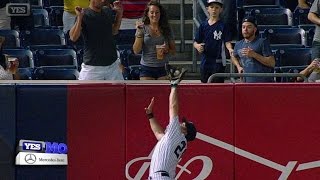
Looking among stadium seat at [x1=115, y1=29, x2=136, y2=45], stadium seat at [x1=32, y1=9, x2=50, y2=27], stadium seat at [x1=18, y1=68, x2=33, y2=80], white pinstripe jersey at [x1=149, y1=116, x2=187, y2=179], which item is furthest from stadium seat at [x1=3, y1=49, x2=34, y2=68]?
white pinstripe jersey at [x1=149, y1=116, x2=187, y2=179]

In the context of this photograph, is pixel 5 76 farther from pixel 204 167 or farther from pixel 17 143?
pixel 204 167

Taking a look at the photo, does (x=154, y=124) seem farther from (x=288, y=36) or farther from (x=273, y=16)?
(x=273, y=16)

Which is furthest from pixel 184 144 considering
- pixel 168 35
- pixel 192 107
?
pixel 168 35

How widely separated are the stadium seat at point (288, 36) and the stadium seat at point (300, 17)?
0.68m

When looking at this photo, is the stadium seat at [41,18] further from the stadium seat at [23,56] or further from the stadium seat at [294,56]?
the stadium seat at [294,56]

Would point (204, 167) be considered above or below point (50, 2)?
below

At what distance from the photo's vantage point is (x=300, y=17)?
1573 cm

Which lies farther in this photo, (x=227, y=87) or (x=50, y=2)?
(x=50, y=2)

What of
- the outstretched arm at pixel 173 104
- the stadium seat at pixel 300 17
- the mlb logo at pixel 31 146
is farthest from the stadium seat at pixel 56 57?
the outstretched arm at pixel 173 104

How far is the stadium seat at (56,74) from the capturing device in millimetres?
13250

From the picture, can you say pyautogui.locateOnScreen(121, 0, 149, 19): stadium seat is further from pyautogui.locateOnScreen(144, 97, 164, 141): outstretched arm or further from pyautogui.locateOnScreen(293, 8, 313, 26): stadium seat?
pyautogui.locateOnScreen(144, 97, 164, 141): outstretched arm

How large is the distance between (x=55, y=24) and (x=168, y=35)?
339cm

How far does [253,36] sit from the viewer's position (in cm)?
1270

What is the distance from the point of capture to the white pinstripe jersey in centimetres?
970
